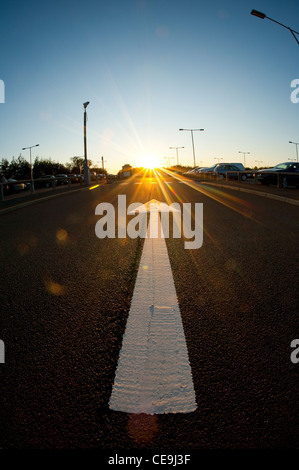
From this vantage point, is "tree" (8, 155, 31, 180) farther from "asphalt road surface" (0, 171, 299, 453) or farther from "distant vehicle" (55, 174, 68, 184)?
"asphalt road surface" (0, 171, 299, 453)

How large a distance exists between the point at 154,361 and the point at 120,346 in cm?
25

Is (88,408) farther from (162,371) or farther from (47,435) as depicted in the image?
(162,371)

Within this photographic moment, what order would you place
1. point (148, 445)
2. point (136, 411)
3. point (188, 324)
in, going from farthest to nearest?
point (188, 324), point (136, 411), point (148, 445)

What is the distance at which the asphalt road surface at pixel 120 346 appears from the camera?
1317mm

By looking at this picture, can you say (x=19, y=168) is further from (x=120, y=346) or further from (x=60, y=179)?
(x=120, y=346)

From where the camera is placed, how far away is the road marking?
4.86 feet

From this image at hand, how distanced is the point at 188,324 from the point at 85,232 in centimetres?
423

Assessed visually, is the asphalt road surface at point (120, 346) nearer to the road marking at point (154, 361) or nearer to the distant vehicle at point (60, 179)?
the road marking at point (154, 361)

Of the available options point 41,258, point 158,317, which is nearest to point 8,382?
point 158,317

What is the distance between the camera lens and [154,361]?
1800 millimetres

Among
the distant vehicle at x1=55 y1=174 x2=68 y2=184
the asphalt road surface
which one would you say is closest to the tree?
the distant vehicle at x1=55 y1=174 x2=68 y2=184

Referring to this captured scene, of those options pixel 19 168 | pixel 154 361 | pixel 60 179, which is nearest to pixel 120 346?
pixel 154 361

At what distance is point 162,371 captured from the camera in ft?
5.63

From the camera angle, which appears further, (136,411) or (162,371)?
(162,371)
